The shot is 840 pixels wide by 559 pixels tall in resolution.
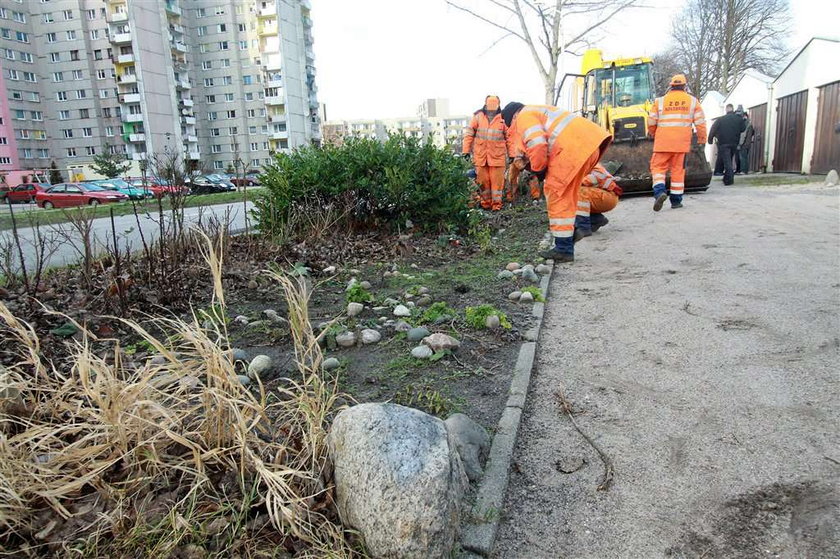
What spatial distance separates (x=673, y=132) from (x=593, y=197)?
12.1 ft

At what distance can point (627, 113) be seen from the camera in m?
12.3

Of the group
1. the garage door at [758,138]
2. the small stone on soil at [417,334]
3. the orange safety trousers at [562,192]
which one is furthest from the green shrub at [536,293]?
the garage door at [758,138]

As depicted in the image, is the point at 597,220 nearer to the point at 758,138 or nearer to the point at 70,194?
the point at 758,138

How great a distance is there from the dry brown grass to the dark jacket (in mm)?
16481

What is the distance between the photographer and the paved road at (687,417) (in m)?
1.98

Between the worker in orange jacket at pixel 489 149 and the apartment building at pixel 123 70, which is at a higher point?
the apartment building at pixel 123 70

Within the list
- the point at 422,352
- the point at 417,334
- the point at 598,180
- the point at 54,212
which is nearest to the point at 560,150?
the point at 598,180

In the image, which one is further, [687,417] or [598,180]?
[598,180]

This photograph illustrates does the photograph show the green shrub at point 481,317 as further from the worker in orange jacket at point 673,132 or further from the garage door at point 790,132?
the garage door at point 790,132

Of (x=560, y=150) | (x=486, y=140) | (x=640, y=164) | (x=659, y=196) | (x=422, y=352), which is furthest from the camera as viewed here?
(x=640, y=164)

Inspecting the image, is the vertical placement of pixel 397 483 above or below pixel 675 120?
below

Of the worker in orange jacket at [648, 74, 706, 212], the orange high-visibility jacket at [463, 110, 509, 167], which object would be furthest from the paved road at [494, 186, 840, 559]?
the orange high-visibility jacket at [463, 110, 509, 167]

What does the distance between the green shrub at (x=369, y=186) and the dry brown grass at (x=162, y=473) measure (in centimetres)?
471

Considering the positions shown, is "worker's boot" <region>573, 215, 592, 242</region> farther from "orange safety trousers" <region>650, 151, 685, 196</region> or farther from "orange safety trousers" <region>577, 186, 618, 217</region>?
"orange safety trousers" <region>650, 151, 685, 196</region>
